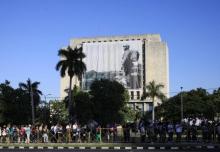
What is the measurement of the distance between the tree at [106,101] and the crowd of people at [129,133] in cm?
4686

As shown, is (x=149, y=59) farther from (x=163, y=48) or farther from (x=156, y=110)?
(x=156, y=110)

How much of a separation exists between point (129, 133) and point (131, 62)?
469 ft

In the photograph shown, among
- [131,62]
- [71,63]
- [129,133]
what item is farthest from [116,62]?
[129,133]

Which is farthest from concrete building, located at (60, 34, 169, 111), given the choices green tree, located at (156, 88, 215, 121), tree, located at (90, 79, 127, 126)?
tree, located at (90, 79, 127, 126)

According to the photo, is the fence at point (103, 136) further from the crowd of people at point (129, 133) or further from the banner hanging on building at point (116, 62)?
the banner hanging on building at point (116, 62)

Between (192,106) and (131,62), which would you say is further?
(131,62)

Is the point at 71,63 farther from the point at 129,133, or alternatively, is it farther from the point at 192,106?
the point at 192,106

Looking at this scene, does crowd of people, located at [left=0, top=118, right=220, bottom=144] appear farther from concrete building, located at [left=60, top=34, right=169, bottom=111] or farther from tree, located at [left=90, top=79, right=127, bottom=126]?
concrete building, located at [left=60, top=34, right=169, bottom=111]

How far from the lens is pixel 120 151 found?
27453 millimetres

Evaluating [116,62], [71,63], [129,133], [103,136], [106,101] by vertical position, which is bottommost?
[103,136]

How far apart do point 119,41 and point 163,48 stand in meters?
16.6

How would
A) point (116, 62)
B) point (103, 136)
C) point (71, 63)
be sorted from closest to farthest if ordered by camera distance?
point (103, 136) < point (71, 63) < point (116, 62)

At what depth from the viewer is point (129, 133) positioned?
37.2 meters

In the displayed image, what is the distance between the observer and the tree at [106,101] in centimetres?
8888
